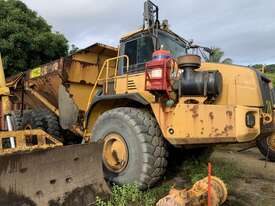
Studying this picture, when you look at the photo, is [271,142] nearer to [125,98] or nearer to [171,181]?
[171,181]

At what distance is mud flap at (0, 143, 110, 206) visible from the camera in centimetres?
372

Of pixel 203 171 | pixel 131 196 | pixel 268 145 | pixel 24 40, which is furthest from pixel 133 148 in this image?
pixel 24 40

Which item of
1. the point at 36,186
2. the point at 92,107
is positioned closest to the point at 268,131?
the point at 92,107

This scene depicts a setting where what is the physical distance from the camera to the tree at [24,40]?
52.3 ft

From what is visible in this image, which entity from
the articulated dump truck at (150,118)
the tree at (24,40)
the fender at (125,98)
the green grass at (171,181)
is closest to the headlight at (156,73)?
the articulated dump truck at (150,118)

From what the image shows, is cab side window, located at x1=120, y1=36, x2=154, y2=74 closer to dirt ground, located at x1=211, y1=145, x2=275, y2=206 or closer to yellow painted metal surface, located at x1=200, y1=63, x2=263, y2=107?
yellow painted metal surface, located at x1=200, y1=63, x2=263, y2=107

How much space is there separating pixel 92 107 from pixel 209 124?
8.02 feet

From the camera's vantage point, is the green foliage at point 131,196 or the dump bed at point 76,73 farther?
the dump bed at point 76,73

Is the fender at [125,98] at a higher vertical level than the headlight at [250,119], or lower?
higher

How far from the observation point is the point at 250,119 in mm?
4027

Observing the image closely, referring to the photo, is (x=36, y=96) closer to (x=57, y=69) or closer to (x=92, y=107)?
(x=57, y=69)

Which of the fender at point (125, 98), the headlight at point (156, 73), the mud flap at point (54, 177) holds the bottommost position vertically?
the mud flap at point (54, 177)

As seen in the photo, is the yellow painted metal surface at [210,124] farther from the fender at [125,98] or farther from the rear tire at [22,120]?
the rear tire at [22,120]

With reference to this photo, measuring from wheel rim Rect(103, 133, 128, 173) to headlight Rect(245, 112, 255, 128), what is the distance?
1727 mm
